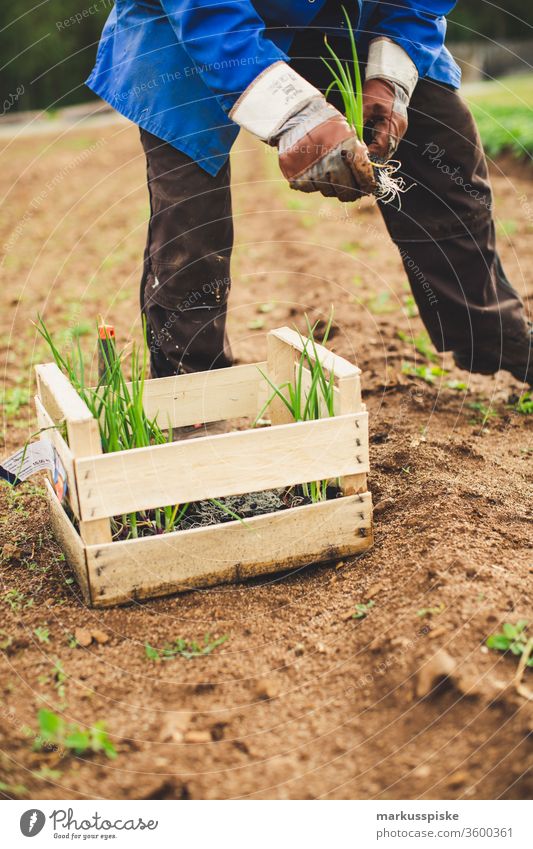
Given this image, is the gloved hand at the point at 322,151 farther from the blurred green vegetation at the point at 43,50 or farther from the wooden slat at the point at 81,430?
the blurred green vegetation at the point at 43,50

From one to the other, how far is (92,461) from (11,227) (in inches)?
210

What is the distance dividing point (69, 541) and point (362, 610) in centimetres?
75

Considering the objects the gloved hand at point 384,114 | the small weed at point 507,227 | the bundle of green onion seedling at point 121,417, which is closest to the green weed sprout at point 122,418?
the bundle of green onion seedling at point 121,417

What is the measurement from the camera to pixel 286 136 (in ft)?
6.72

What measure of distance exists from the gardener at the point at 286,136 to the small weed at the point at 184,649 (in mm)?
899

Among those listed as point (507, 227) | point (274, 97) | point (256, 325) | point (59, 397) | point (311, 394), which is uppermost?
point (274, 97)

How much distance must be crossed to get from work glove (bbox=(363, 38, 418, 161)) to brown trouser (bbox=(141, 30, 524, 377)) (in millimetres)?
149

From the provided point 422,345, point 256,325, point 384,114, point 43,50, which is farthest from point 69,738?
point 43,50

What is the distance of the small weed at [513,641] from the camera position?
1.72 meters

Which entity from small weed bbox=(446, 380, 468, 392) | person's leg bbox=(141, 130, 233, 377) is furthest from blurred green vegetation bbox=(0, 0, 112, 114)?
person's leg bbox=(141, 130, 233, 377)

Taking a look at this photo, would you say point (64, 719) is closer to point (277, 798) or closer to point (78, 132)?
point (277, 798)

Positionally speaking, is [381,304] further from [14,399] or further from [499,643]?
[499,643]
